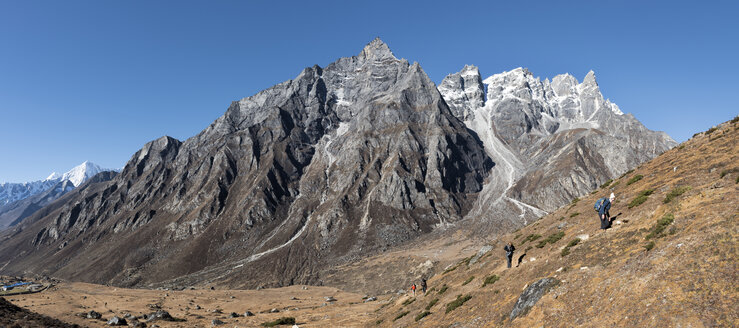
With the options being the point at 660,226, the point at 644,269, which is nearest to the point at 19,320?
the point at 644,269

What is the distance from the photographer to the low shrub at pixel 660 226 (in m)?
19.3

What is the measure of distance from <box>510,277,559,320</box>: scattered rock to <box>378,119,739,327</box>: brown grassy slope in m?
0.48

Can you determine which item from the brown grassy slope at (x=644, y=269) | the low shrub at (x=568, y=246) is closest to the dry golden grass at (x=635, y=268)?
the brown grassy slope at (x=644, y=269)

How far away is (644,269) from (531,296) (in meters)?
6.49

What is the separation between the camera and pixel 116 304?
71.1m

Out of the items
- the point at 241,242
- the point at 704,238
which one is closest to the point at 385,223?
the point at 241,242

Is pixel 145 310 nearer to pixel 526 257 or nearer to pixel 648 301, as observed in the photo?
pixel 526 257

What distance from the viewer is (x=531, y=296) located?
20266 millimetres

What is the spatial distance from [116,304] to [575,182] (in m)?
206

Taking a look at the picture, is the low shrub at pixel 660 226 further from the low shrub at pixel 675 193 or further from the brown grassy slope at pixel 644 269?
the low shrub at pixel 675 193

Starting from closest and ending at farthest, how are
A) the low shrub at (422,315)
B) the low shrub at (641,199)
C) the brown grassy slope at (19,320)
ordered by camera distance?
the low shrub at (641,199) < the brown grassy slope at (19,320) < the low shrub at (422,315)

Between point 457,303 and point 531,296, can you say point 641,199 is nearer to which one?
point 531,296

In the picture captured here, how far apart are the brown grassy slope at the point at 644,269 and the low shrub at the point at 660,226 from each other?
0.34 m

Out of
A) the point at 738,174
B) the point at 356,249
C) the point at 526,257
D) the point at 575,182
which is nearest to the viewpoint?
the point at 738,174
